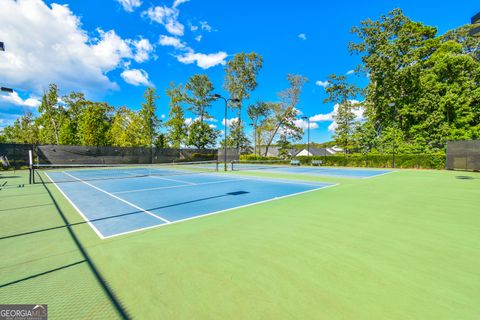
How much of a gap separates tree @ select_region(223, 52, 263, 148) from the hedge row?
16.8 m

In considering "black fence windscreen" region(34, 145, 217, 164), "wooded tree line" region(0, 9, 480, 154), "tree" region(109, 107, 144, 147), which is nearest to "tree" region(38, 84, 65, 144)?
"wooded tree line" region(0, 9, 480, 154)

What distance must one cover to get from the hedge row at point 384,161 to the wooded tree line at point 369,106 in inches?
65.4

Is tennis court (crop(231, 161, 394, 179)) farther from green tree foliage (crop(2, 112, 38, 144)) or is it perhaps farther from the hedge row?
A: green tree foliage (crop(2, 112, 38, 144))

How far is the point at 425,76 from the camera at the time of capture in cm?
2745

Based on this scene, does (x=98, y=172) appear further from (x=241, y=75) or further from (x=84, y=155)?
(x=241, y=75)

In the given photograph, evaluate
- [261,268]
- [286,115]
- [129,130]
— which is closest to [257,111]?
[286,115]

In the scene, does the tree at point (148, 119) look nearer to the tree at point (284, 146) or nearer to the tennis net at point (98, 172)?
the tennis net at point (98, 172)

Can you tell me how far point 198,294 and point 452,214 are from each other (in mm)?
6557

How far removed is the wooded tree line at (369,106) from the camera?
85.2 ft

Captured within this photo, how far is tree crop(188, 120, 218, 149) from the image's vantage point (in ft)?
122

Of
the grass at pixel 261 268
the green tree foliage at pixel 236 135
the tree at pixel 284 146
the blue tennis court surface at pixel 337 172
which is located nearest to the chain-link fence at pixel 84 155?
the green tree foliage at pixel 236 135

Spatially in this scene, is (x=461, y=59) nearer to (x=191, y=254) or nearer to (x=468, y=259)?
(x=468, y=259)

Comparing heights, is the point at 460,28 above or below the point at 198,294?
above

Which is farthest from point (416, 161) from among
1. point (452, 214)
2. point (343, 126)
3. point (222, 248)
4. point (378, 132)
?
point (222, 248)
